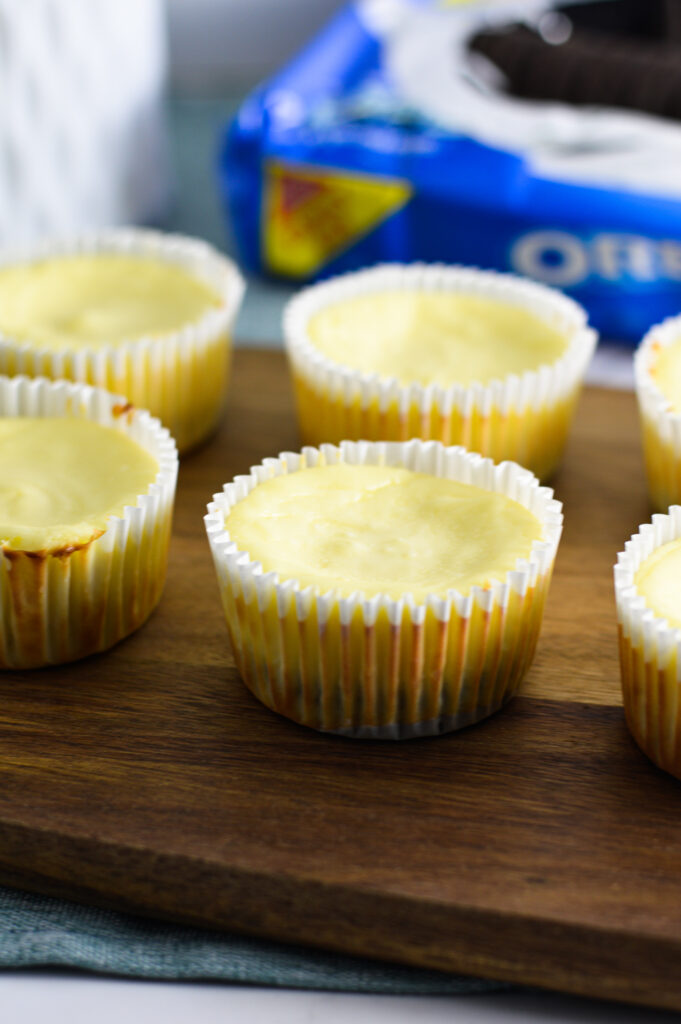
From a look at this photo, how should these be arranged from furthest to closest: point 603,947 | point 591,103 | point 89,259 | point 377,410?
point 591,103, point 89,259, point 377,410, point 603,947

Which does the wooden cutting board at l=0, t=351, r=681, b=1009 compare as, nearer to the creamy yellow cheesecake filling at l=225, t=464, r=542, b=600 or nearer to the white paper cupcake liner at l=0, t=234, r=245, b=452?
the creamy yellow cheesecake filling at l=225, t=464, r=542, b=600

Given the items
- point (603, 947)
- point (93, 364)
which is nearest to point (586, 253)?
point (93, 364)

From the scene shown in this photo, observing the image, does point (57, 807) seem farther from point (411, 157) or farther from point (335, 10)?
point (335, 10)

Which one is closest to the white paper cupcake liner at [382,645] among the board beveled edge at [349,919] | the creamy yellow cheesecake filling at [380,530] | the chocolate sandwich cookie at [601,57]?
the creamy yellow cheesecake filling at [380,530]

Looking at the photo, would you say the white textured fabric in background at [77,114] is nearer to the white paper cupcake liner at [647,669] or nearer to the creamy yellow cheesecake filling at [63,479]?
the creamy yellow cheesecake filling at [63,479]

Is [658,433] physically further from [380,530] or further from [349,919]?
[349,919]

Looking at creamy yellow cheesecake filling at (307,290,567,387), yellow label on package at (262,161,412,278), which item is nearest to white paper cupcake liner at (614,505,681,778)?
creamy yellow cheesecake filling at (307,290,567,387)
